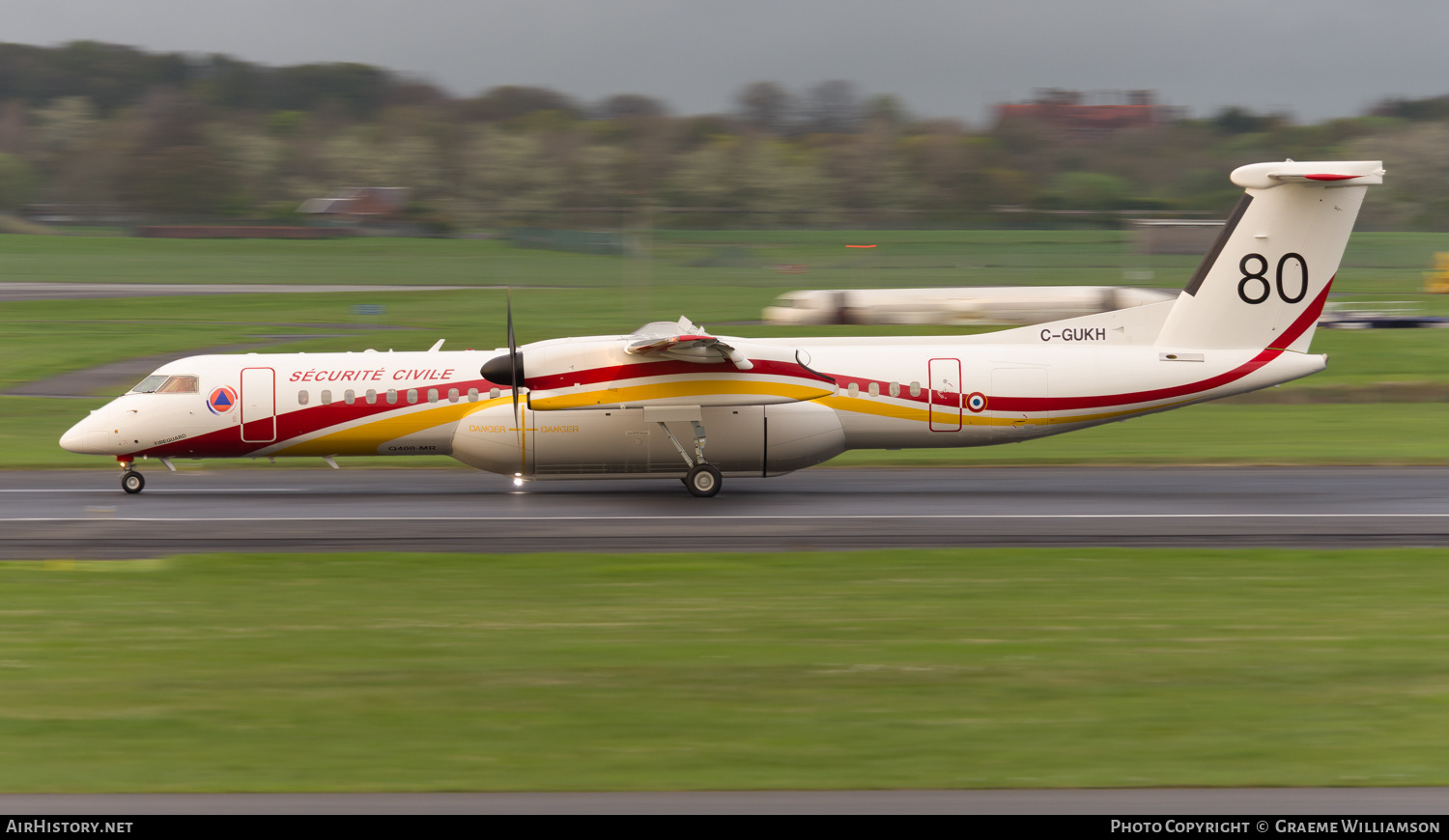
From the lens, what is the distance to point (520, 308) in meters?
45.6

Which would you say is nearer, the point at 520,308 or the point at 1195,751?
the point at 1195,751

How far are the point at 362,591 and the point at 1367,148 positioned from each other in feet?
240

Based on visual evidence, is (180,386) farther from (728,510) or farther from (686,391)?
(728,510)

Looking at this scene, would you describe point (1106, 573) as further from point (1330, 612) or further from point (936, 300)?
point (936, 300)

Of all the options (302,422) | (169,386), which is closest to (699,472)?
(302,422)

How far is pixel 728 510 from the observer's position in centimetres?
1889

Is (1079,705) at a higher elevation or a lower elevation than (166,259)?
lower

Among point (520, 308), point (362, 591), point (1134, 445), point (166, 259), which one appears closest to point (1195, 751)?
point (362, 591)

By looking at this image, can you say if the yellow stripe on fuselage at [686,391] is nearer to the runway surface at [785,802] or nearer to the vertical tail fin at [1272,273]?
the vertical tail fin at [1272,273]

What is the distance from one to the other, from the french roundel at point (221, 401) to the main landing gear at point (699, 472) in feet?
22.7

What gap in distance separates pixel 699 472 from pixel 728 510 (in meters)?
1.12

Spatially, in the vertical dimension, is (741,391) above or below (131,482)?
above

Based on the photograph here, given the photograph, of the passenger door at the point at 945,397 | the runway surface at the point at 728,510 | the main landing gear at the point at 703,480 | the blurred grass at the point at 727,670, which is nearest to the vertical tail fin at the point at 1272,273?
the runway surface at the point at 728,510

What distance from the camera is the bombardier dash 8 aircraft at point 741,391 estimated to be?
1950 cm
